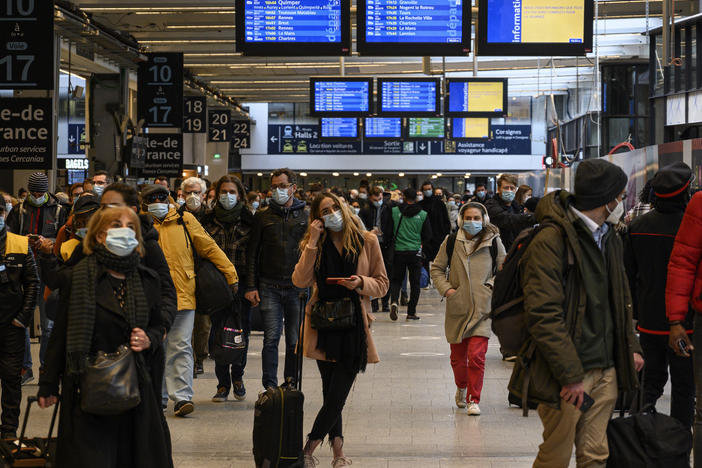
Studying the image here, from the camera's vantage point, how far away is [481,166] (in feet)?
155

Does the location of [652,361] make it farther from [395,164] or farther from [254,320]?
[395,164]

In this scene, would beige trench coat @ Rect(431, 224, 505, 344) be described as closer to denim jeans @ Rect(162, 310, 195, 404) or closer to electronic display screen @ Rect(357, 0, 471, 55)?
denim jeans @ Rect(162, 310, 195, 404)

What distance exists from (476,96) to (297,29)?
10.7 m

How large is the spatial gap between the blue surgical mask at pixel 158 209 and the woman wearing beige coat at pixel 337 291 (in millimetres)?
1752

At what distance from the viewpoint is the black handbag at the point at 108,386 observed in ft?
15.1

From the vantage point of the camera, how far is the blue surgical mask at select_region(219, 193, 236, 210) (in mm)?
8953

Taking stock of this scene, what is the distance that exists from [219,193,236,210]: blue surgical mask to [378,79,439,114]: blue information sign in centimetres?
1207

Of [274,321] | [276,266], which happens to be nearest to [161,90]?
[276,266]

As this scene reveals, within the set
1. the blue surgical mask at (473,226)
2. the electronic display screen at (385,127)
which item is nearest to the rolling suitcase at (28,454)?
the blue surgical mask at (473,226)

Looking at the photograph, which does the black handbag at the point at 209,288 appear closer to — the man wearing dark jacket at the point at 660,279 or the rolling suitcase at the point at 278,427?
the rolling suitcase at the point at 278,427

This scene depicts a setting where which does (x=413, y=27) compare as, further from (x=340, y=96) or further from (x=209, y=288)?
(x=340, y=96)

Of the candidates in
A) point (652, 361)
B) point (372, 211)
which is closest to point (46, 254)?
point (652, 361)

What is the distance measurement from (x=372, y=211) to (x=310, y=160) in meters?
30.2

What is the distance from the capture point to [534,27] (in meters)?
11.3
